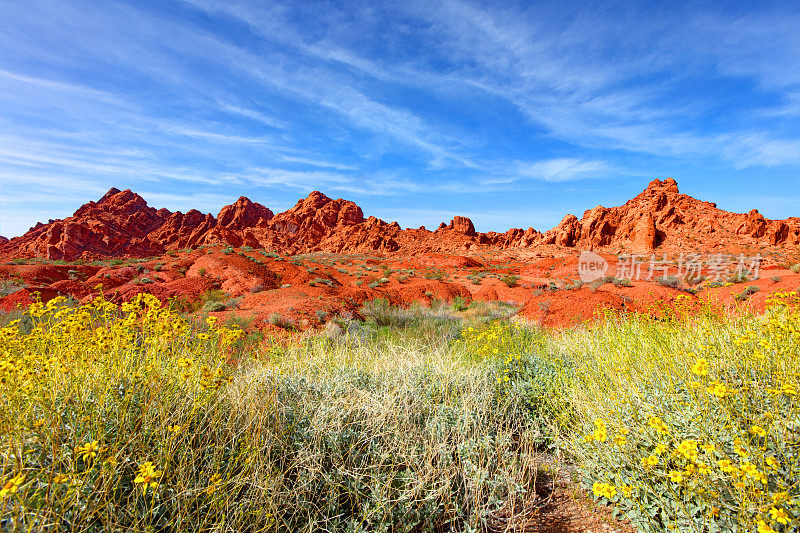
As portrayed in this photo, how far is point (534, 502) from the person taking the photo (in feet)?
9.07

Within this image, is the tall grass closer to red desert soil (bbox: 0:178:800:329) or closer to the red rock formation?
red desert soil (bbox: 0:178:800:329)

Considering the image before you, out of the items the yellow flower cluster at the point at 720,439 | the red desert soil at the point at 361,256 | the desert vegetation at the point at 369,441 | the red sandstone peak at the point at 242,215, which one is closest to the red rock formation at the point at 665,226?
the red desert soil at the point at 361,256

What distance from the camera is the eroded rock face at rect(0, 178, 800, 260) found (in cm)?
4678

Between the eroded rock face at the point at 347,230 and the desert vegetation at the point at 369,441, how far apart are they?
123 ft

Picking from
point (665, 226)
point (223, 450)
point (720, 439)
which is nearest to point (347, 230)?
point (665, 226)

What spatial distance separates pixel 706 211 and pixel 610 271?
34475 millimetres

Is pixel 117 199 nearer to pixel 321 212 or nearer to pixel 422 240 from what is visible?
pixel 321 212

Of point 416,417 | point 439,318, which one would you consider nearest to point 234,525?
point 416,417

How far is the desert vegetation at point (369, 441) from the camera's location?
1.84 m

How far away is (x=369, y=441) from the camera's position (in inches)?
114

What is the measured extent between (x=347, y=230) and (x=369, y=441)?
227 ft

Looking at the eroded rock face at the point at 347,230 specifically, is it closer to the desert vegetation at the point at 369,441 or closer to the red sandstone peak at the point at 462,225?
the red sandstone peak at the point at 462,225

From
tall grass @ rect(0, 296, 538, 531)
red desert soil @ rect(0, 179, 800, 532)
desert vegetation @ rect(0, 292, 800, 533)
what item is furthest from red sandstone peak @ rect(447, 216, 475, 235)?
tall grass @ rect(0, 296, 538, 531)

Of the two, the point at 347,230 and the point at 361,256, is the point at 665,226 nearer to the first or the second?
the point at 361,256
